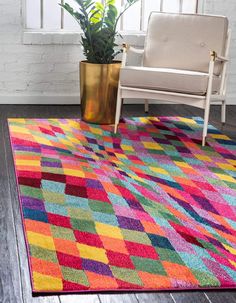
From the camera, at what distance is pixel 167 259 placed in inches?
103

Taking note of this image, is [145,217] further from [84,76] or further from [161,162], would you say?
[84,76]

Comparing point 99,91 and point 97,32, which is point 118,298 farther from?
point 97,32

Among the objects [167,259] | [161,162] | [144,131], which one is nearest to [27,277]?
[167,259]

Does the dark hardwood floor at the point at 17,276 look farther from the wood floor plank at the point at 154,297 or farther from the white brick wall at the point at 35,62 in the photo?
the white brick wall at the point at 35,62

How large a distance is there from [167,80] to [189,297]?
96.9 inches

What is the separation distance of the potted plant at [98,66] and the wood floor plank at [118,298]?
276cm

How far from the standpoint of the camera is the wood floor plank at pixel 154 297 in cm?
231

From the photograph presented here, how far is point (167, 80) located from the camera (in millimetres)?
4574

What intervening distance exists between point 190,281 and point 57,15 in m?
3.76

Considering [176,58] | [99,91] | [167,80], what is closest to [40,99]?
[99,91]

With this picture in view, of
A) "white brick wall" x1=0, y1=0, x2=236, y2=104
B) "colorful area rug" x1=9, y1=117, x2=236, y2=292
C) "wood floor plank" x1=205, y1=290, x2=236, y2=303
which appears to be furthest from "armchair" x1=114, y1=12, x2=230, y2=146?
"wood floor plank" x1=205, y1=290, x2=236, y2=303

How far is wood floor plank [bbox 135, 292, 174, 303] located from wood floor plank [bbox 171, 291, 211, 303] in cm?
2

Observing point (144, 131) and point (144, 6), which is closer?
point (144, 131)

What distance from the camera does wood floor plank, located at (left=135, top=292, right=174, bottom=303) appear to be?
2.31m
